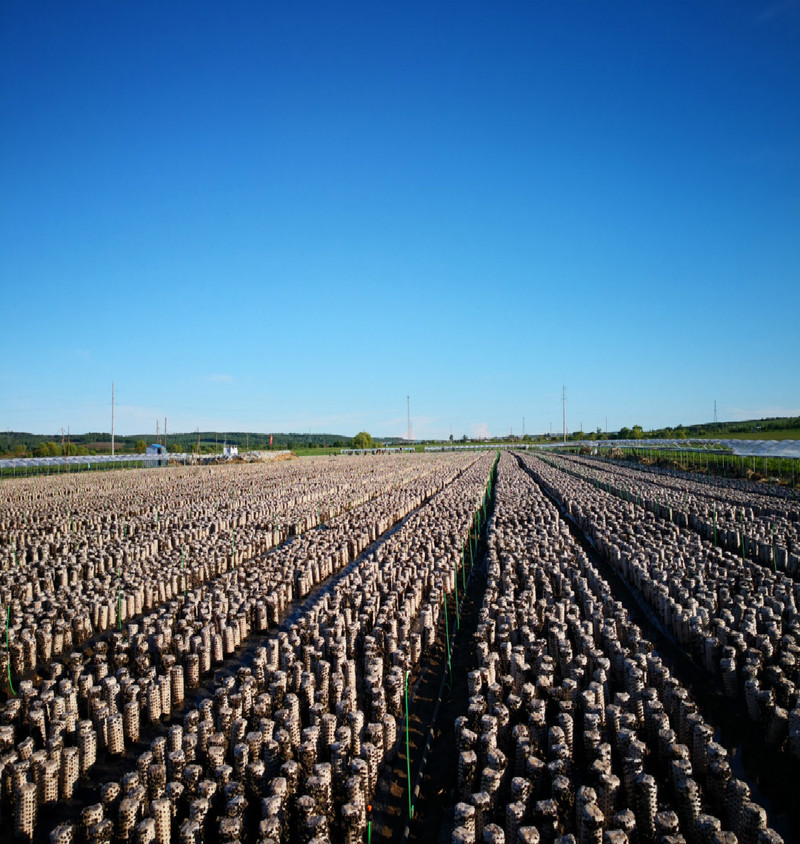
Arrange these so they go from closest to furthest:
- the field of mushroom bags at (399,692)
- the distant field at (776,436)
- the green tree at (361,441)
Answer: the field of mushroom bags at (399,692) → the distant field at (776,436) → the green tree at (361,441)

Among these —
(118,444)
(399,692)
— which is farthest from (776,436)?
(118,444)

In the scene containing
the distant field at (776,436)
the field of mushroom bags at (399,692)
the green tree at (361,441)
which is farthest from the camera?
the green tree at (361,441)

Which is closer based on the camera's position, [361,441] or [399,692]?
[399,692]

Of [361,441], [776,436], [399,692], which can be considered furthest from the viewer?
[361,441]

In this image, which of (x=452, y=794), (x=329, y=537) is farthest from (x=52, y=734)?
(x=329, y=537)

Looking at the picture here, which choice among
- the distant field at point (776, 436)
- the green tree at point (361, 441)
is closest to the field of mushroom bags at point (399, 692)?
the distant field at point (776, 436)

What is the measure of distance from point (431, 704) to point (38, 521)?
16952 mm

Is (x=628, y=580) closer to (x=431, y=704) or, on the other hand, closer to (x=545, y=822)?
(x=431, y=704)

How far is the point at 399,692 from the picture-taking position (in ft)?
18.8

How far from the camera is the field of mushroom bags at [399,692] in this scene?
13.0 feet

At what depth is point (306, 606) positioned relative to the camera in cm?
925

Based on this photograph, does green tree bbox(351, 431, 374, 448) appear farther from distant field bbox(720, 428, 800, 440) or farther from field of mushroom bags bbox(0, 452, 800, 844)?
field of mushroom bags bbox(0, 452, 800, 844)

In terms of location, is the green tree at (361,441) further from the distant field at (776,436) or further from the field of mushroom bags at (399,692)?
the field of mushroom bags at (399,692)

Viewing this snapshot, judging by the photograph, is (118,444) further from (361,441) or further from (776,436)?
(776,436)
